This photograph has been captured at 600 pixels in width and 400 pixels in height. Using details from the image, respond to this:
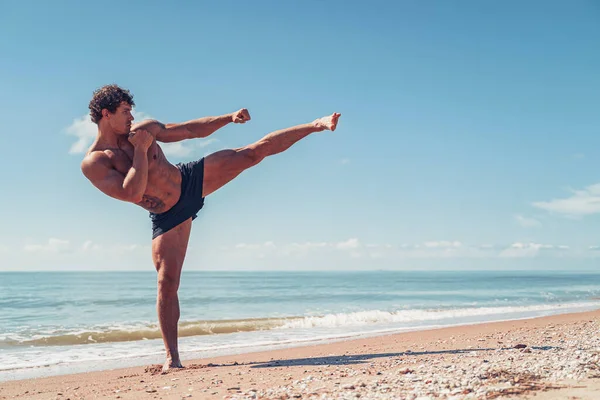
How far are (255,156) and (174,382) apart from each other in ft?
6.86

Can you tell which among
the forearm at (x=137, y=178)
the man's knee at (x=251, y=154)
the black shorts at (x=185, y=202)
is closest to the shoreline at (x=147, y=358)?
the black shorts at (x=185, y=202)

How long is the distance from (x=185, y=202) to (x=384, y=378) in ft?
7.60

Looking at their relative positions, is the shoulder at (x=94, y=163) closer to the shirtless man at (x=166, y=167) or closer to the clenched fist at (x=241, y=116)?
the shirtless man at (x=166, y=167)

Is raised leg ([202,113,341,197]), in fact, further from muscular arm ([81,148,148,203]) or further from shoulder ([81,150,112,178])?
shoulder ([81,150,112,178])

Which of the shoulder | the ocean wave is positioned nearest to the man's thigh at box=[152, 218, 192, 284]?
the shoulder

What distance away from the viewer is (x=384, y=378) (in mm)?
3820

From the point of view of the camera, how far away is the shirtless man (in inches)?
173

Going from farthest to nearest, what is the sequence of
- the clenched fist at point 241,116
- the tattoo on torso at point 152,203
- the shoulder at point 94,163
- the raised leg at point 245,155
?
the raised leg at point 245,155 → the clenched fist at point 241,116 → the tattoo on torso at point 152,203 → the shoulder at point 94,163

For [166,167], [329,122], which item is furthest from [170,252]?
[329,122]

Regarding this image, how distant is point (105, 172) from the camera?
4375mm

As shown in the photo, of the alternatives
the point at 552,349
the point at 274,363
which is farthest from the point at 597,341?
the point at 274,363

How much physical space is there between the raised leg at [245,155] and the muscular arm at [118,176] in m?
0.85

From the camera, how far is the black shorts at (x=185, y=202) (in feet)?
16.2

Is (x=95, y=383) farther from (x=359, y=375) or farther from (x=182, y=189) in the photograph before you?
(x=359, y=375)
